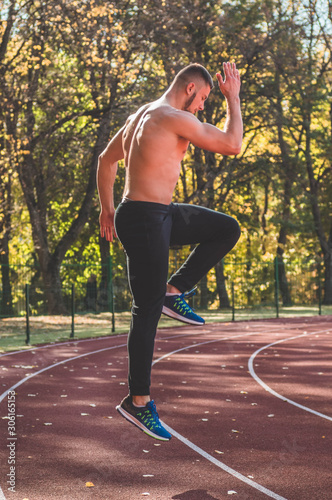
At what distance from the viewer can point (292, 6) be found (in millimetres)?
33938

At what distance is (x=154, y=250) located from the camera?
10.2ft

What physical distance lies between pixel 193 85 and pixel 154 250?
745 millimetres

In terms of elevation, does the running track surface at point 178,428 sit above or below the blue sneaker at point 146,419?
below

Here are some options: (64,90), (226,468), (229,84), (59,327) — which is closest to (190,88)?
(229,84)

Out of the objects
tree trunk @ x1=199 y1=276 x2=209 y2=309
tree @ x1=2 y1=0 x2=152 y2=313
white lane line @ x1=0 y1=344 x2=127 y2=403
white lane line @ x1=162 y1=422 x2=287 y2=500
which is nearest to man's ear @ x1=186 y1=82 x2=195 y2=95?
white lane line @ x1=162 y1=422 x2=287 y2=500

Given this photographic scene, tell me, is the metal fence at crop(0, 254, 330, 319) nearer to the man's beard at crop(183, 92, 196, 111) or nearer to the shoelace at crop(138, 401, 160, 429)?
the shoelace at crop(138, 401, 160, 429)

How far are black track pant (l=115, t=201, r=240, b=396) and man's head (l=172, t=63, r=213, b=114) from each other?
0.46 meters

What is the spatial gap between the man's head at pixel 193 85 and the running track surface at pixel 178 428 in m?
3.45

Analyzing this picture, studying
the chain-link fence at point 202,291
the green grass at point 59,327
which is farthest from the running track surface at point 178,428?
the chain-link fence at point 202,291

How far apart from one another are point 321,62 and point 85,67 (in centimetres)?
1738

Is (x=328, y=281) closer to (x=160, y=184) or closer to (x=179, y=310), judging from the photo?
(x=179, y=310)

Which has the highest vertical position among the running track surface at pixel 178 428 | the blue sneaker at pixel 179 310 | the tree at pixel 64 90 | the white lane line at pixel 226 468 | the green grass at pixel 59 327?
the tree at pixel 64 90

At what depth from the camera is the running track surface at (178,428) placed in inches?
233

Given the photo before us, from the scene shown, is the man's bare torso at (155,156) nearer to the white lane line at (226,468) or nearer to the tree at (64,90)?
the white lane line at (226,468)
